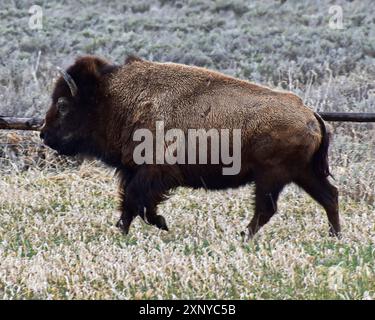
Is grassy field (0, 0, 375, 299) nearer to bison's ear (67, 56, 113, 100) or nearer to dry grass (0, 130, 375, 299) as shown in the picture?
dry grass (0, 130, 375, 299)

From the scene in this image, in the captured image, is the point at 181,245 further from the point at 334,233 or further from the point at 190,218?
the point at 334,233

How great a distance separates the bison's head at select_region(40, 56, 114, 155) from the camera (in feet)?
25.5

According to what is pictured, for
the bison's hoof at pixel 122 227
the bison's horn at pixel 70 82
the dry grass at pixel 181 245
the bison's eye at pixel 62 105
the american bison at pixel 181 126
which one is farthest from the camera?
the bison's eye at pixel 62 105

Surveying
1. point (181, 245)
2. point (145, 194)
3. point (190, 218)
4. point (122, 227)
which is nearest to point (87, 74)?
point (145, 194)

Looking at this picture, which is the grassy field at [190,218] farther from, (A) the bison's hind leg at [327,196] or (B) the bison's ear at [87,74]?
(B) the bison's ear at [87,74]

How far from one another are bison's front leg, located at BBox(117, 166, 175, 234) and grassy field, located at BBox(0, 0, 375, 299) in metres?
0.14

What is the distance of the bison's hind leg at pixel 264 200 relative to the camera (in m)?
7.16

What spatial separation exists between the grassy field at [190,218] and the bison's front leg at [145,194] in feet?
0.47

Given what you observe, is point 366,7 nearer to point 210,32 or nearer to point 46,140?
point 210,32

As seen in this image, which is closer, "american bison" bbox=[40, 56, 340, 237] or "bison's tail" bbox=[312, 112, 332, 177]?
"american bison" bbox=[40, 56, 340, 237]

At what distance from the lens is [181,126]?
7.42 m

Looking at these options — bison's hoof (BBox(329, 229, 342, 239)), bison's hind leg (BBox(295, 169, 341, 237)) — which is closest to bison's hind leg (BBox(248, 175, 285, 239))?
bison's hind leg (BBox(295, 169, 341, 237))

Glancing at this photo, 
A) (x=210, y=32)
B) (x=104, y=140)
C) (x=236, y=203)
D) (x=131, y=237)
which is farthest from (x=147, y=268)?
(x=210, y=32)

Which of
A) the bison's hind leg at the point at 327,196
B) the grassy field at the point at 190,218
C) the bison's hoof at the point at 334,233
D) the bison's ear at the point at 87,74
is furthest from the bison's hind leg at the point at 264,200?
the bison's ear at the point at 87,74
